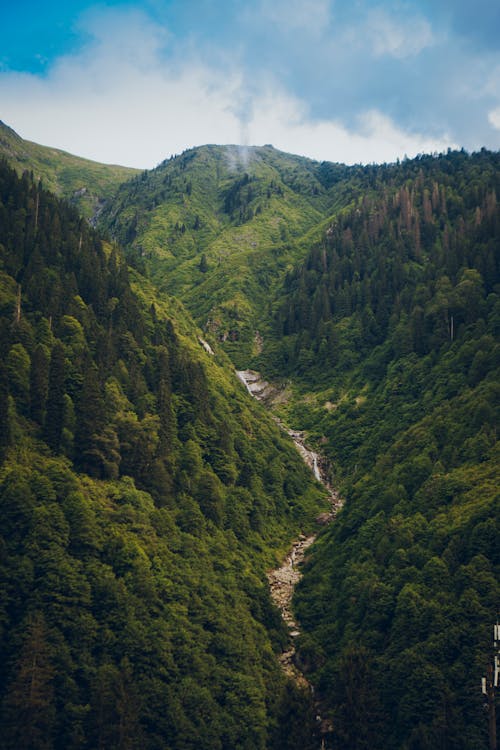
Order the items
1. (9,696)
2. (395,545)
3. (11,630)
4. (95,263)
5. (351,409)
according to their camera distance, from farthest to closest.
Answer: (351,409) < (95,263) < (395,545) < (11,630) < (9,696)

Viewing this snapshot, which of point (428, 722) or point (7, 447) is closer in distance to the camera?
point (428, 722)

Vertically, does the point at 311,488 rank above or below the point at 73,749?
above

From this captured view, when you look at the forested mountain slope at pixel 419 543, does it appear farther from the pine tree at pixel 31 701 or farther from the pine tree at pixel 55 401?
the pine tree at pixel 55 401

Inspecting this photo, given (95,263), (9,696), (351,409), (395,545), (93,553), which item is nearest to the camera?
(9,696)

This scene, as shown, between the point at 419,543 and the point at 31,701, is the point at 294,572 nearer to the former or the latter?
the point at 419,543

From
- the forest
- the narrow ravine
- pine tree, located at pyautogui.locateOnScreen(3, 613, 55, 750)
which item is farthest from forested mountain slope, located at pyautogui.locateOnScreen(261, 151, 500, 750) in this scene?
pine tree, located at pyautogui.locateOnScreen(3, 613, 55, 750)

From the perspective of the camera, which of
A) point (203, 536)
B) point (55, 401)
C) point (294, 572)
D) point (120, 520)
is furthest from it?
point (294, 572)

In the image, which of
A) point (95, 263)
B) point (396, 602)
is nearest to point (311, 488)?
point (396, 602)

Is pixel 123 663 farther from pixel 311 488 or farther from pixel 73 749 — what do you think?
pixel 311 488

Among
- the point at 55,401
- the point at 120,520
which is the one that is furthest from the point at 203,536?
the point at 55,401
